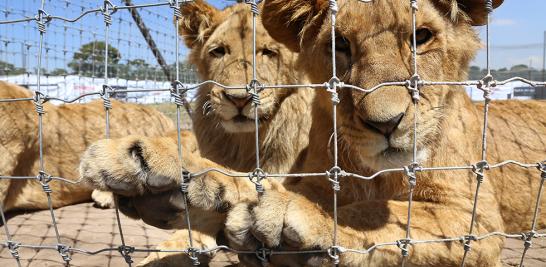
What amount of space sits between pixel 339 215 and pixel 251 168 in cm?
136

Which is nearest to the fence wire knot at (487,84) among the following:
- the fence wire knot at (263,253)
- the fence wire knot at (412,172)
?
the fence wire knot at (412,172)

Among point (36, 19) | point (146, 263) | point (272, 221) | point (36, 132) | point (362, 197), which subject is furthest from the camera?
point (36, 132)

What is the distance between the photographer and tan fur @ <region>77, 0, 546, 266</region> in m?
1.63

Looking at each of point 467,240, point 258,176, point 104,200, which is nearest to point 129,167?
point 258,176

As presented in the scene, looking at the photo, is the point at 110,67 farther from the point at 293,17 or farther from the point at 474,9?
the point at 474,9

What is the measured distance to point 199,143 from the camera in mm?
3324

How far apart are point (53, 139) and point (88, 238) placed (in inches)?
58.8

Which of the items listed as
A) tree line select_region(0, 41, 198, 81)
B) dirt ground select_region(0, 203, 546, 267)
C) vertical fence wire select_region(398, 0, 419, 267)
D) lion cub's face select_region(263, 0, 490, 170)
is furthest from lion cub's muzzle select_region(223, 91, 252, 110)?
tree line select_region(0, 41, 198, 81)

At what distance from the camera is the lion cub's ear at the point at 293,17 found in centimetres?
211

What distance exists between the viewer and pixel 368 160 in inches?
70.1

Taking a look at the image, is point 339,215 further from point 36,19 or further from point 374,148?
point 36,19

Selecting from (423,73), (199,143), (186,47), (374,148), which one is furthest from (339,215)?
(186,47)

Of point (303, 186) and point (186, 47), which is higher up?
point (186, 47)

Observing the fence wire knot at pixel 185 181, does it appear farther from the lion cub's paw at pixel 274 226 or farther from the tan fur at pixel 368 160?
the lion cub's paw at pixel 274 226
